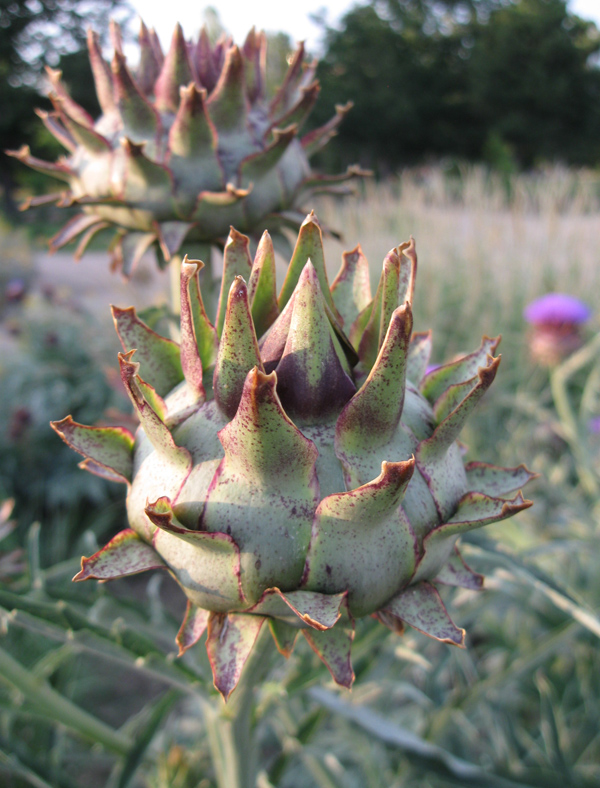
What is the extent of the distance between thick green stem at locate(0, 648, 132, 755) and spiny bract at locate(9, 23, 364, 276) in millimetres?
471

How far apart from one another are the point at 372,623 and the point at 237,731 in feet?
0.70

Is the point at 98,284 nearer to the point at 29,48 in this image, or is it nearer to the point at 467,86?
the point at 29,48

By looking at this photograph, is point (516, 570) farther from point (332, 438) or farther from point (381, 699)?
point (381, 699)

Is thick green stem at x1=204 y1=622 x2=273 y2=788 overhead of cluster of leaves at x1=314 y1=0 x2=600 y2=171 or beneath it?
beneath

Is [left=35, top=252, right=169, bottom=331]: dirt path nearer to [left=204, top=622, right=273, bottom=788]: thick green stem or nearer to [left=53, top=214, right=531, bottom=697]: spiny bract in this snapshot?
[left=53, top=214, right=531, bottom=697]: spiny bract

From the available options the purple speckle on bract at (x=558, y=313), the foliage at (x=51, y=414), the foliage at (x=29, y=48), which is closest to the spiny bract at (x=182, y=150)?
the purple speckle on bract at (x=558, y=313)

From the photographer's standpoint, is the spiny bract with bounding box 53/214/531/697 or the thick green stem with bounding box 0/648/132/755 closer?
the spiny bract with bounding box 53/214/531/697

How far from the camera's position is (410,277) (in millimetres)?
506

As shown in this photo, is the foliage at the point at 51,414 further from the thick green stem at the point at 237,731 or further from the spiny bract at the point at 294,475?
the spiny bract at the point at 294,475

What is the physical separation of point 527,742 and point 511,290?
2846mm

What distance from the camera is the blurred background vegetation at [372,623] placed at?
78 centimetres

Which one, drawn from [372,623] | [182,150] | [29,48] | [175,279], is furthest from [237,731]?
[29,48]

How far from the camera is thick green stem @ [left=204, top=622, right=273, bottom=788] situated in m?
0.63

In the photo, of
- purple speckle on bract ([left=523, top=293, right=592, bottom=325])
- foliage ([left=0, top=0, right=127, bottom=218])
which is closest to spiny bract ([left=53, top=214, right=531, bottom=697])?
purple speckle on bract ([left=523, top=293, right=592, bottom=325])
